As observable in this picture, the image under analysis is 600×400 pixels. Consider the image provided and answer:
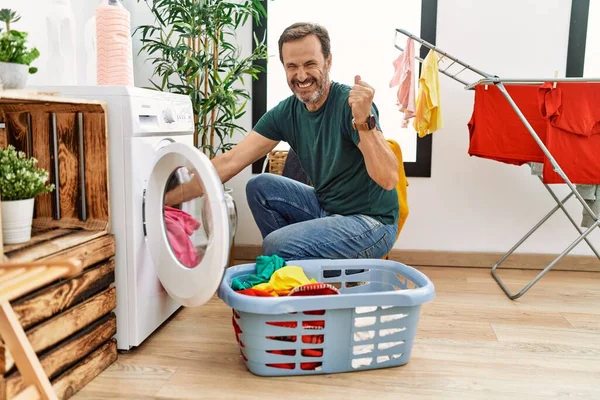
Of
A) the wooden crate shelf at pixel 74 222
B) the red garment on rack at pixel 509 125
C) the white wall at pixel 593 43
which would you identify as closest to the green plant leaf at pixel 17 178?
the wooden crate shelf at pixel 74 222

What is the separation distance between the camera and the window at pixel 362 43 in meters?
3.11

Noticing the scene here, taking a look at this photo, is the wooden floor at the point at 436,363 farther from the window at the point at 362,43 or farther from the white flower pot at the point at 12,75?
the window at the point at 362,43

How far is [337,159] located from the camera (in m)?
1.98

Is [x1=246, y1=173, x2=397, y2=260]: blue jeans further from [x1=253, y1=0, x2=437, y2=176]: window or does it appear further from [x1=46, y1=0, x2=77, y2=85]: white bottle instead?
[x1=253, y1=0, x2=437, y2=176]: window

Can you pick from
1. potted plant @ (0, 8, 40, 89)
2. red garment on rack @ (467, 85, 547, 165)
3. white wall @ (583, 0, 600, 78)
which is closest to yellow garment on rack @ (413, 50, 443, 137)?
red garment on rack @ (467, 85, 547, 165)

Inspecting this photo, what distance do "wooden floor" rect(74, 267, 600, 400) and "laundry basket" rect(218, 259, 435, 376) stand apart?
4 cm

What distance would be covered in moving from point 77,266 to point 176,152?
2.28 feet

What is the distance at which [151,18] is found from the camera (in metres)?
3.09

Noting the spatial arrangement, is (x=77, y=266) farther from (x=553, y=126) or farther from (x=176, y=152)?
(x=553, y=126)

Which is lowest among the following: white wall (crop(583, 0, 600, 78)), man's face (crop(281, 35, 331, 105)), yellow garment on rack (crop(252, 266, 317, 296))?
yellow garment on rack (crop(252, 266, 317, 296))

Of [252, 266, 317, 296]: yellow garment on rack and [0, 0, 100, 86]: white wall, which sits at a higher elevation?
[0, 0, 100, 86]: white wall

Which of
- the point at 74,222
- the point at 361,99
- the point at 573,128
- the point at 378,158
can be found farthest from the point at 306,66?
the point at 573,128

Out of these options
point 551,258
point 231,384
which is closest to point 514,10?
point 551,258

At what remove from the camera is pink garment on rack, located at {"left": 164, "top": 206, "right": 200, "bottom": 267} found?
1.80 metres
